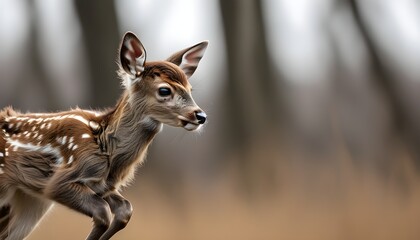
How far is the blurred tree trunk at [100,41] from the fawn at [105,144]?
3.54 ft

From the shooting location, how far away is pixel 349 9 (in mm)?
3447

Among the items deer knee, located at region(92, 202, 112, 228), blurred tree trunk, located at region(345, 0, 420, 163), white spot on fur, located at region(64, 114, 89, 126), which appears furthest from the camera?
blurred tree trunk, located at region(345, 0, 420, 163)

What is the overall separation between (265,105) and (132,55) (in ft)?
4.78

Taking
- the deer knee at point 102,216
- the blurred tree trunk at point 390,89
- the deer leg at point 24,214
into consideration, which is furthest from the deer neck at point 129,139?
the blurred tree trunk at point 390,89

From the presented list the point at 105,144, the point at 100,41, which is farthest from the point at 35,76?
the point at 105,144

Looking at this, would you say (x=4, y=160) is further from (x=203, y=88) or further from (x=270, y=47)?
(x=270, y=47)

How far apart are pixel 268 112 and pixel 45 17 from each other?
98 centimetres

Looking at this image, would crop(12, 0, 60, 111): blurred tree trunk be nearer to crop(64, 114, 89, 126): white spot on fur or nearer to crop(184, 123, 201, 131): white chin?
crop(64, 114, 89, 126): white spot on fur

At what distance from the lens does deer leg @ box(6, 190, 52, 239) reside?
2084 mm

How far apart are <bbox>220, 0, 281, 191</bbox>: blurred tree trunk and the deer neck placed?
135 centimetres

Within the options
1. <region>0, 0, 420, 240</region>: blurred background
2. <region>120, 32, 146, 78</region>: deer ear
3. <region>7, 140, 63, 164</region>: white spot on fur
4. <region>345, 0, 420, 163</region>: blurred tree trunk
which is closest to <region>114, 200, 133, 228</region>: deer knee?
<region>7, 140, 63, 164</region>: white spot on fur

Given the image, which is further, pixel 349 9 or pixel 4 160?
pixel 349 9

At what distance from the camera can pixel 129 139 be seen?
1.96 meters

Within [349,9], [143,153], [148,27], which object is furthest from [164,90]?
[349,9]
